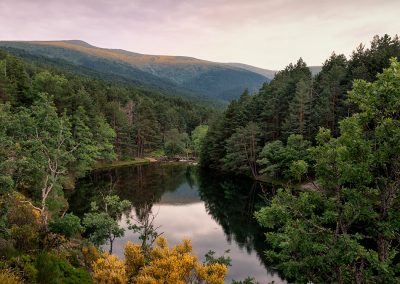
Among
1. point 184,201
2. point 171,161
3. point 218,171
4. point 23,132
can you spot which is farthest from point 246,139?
point 23,132

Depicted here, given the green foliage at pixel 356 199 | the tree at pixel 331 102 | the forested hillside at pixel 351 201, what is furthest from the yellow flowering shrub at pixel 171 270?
the tree at pixel 331 102

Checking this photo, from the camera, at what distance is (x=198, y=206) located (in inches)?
2259

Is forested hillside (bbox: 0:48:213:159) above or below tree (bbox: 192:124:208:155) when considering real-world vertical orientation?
above

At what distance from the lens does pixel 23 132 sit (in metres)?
37.5

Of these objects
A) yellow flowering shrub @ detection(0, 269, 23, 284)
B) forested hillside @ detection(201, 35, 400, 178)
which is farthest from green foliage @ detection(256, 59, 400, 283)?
forested hillside @ detection(201, 35, 400, 178)

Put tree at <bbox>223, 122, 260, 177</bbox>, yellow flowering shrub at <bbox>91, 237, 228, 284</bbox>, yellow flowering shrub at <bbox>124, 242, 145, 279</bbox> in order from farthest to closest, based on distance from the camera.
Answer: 1. tree at <bbox>223, 122, 260, 177</bbox>
2. yellow flowering shrub at <bbox>124, 242, 145, 279</bbox>
3. yellow flowering shrub at <bbox>91, 237, 228, 284</bbox>

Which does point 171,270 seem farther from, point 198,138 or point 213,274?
point 198,138

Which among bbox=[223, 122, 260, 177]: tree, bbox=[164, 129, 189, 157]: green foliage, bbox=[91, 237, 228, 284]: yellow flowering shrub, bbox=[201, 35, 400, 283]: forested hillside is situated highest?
bbox=[201, 35, 400, 283]: forested hillside

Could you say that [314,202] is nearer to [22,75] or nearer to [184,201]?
[184,201]

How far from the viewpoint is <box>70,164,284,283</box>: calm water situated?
35531 mm

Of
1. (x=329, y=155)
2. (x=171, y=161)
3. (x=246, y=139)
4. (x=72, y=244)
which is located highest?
(x=329, y=155)

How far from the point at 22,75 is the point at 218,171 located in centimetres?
5046

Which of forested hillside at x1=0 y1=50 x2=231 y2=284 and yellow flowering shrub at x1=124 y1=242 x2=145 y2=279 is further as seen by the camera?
yellow flowering shrub at x1=124 y1=242 x2=145 y2=279

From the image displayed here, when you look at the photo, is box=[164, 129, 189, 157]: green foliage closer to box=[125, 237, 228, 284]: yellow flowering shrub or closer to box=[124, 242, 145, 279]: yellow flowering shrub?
box=[124, 242, 145, 279]: yellow flowering shrub
